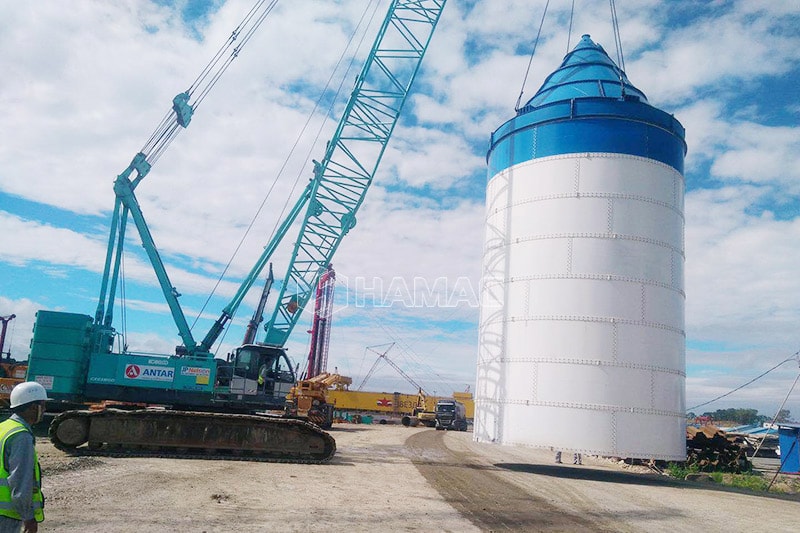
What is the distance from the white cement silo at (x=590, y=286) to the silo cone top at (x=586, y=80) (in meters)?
0.10

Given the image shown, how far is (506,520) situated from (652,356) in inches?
332

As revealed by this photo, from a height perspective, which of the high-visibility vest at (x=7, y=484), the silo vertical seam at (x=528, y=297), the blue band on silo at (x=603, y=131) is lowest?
the high-visibility vest at (x=7, y=484)

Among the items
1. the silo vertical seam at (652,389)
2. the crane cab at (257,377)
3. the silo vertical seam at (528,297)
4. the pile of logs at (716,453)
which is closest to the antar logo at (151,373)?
the crane cab at (257,377)

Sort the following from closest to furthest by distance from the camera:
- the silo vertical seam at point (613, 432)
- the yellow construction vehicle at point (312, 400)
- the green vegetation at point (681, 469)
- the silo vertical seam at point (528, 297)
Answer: the silo vertical seam at point (613, 432)
the silo vertical seam at point (528, 297)
the green vegetation at point (681, 469)
the yellow construction vehicle at point (312, 400)

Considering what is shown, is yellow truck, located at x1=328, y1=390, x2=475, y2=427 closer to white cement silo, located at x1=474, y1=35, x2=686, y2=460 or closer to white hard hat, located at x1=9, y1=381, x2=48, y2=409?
white cement silo, located at x1=474, y1=35, x2=686, y2=460

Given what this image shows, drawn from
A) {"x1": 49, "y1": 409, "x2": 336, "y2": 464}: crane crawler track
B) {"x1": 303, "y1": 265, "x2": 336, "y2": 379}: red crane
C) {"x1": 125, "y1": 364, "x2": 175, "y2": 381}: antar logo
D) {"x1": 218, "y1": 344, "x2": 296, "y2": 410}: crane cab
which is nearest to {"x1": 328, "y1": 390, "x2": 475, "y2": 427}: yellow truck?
{"x1": 303, "y1": 265, "x2": 336, "y2": 379}: red crane

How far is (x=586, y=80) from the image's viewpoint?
1884cm

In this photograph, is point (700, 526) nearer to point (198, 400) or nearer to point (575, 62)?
point (575, 62)

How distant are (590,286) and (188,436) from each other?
12.5 metres

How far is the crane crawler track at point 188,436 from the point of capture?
16031mm

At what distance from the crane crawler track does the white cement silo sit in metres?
5.76

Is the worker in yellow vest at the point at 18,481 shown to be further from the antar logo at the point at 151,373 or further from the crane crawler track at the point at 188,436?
the antar logo at the point at 151,373

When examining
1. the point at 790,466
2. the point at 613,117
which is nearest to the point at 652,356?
the point at 613,117

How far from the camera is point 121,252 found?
1065 inches
